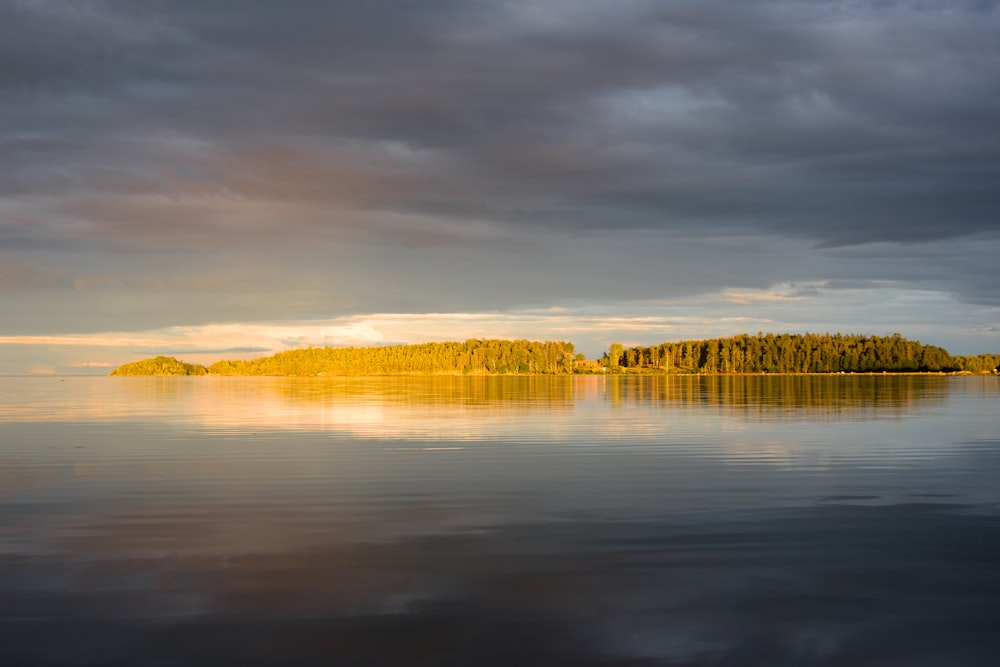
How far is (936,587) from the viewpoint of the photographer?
16.9 m

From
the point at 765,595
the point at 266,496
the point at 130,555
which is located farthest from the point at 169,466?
the point at 765,595

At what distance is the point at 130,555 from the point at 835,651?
575 inches

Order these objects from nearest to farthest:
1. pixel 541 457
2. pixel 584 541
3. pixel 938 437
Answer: pixel 584 541
pixel 541 457
pixel 938 437

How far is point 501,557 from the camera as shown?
19500 mm

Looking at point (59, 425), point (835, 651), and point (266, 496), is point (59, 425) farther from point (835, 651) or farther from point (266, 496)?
point (835, 651)

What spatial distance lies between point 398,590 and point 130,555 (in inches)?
272

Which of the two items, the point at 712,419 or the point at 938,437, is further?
the point at 712,419

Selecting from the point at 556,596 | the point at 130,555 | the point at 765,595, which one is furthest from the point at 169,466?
the point at 765,595

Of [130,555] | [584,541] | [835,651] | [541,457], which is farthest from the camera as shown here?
[541,457]

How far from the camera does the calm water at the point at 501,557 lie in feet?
45.2

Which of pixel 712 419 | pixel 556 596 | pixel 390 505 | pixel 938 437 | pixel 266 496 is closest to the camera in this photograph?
pixel 556 596

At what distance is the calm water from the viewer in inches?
543

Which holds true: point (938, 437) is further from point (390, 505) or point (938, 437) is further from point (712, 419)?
point (390, 505)

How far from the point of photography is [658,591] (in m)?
16.5
